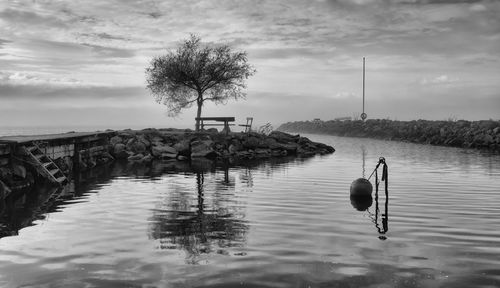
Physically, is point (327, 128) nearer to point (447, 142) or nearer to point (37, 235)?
point (447, 142)

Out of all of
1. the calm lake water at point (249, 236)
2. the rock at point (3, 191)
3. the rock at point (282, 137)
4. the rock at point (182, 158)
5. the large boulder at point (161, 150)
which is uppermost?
the rock at point (282, 137)

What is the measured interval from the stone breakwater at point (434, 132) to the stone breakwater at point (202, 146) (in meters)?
20.0

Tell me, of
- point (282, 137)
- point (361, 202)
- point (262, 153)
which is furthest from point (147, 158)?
point (361, 202)

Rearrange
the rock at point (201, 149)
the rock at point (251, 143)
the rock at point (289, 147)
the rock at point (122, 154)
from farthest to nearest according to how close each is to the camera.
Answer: the rock at point (289, 147)
the rock at point (251, 143)
the rock at point (201, 149)
the rock at point (122, 154)

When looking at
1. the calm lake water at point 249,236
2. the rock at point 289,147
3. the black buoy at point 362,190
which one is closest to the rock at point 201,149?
the rock at point 289,147

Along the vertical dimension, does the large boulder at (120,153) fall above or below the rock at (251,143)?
below

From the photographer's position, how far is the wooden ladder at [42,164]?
22078 millimetres

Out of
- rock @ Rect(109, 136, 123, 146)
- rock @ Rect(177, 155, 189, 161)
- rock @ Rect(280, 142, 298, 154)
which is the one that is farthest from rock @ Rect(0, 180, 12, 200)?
rock @ Rect(280, 142, 298, 154)

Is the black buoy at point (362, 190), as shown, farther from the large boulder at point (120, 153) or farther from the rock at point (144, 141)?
the rock at point (144, 141)

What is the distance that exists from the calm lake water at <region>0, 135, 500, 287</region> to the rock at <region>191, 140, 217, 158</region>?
651 inches

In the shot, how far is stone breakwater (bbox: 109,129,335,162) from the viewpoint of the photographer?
39875mm

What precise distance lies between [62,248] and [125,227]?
2415 mm

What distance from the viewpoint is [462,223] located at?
1409 cm

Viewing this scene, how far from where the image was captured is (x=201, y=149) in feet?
134
